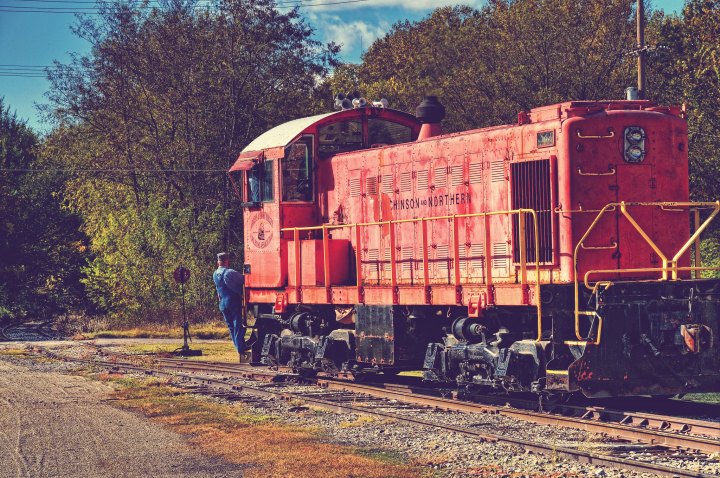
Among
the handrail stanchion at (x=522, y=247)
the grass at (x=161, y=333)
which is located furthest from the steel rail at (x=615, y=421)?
the grass at (x=161, y=333)

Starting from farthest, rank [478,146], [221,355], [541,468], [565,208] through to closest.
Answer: [221,355], [478,146], [565,208], [541,468]

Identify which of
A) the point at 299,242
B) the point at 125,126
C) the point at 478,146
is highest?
the point at 125,126

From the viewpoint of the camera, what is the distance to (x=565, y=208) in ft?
39.4

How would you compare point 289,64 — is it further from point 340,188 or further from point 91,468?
point 91,468

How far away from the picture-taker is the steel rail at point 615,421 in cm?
956

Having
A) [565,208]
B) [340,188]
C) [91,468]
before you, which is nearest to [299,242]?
[340,188]

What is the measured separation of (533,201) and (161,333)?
20.9 m

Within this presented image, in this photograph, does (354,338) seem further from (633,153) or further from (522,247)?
(633,153)

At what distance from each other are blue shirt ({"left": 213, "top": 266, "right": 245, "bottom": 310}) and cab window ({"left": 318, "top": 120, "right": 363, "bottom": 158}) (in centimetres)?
288

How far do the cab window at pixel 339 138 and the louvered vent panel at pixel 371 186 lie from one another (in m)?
→ 1.14

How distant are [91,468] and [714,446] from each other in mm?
5731

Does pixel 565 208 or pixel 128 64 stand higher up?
pixel 128 64

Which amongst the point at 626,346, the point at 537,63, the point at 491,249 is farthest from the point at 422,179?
the point at 537,63

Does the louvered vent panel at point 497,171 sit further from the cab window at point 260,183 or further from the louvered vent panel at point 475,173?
the cab window at point 260,183
